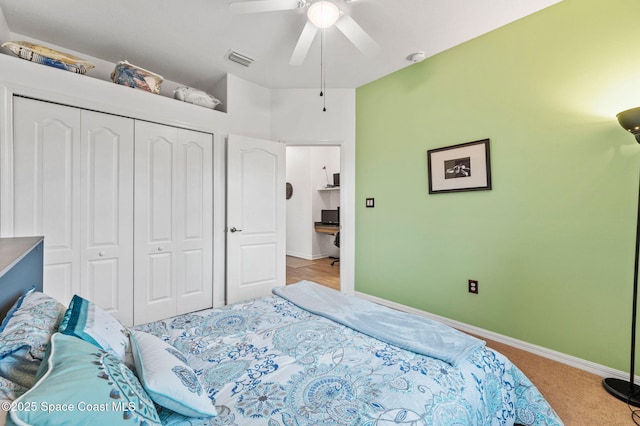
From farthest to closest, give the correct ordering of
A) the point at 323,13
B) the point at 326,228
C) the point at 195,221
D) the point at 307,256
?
1. the point at 307,256
2. the point at 326,228
3. the point at 195,221
4. the point at 323,13

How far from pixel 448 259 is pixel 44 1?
3.90 m

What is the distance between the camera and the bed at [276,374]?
64 cm

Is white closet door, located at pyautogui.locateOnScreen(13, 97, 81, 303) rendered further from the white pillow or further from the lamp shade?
the lamp shade

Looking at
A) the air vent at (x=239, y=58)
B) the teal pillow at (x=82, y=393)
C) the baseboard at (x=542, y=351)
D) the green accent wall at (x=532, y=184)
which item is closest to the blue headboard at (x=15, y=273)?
the teal pillow at (x=82, y=393)

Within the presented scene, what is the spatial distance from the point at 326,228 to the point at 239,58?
3.74m

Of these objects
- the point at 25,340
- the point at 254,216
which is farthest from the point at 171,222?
the point at 25,340

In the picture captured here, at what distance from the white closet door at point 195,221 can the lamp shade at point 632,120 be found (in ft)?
10.9

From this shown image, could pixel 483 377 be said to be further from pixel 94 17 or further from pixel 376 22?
pixel 94 17

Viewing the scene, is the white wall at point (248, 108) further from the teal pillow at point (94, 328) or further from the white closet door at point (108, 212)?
the teal pillow at point (94, 328)

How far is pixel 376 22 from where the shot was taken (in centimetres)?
228

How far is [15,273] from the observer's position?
1238 mm

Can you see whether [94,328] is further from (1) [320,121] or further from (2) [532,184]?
(1) [320,121]

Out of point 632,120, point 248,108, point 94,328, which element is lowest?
point 94,328

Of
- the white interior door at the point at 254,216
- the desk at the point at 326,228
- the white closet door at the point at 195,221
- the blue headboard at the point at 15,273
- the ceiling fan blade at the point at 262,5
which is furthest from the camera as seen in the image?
the desk at the point at 326,228
